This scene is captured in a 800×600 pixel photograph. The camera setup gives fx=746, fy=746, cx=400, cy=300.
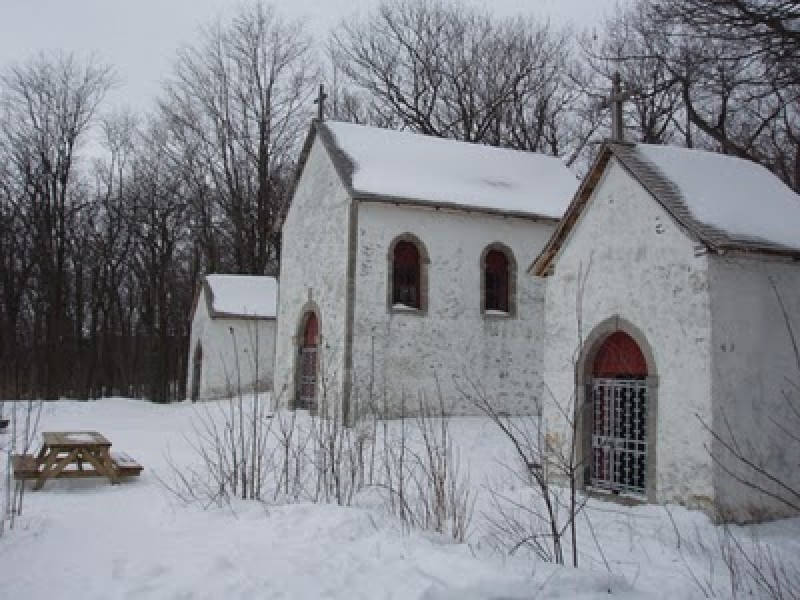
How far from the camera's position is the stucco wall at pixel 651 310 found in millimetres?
10570

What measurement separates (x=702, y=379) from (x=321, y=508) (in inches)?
228

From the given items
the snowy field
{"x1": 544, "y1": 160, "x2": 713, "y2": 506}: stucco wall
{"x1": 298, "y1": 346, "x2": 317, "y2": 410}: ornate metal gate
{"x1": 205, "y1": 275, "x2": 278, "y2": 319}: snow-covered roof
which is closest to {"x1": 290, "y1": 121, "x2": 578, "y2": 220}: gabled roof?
{"x1": 298, "y1": 346, "x2": 317, "y2": 410}: ornate metal gate

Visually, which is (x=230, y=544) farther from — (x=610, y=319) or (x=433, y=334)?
(x=433, y=334)

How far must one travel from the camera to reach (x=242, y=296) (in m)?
28.9

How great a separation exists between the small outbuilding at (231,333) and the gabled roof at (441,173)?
807 cm

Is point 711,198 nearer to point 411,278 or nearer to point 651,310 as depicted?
point 651,310

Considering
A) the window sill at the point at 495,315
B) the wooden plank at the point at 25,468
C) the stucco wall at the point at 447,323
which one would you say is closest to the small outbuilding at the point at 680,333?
the stucco wall at the point at 447,323

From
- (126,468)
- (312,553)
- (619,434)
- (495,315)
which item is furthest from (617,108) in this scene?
(126,468)

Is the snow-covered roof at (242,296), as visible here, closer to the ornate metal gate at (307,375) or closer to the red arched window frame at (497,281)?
the ornate metal gate at (307,375)

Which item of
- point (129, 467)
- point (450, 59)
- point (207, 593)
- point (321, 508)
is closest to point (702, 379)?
point (321, 508)

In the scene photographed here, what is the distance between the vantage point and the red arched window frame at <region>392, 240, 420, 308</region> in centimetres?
1892

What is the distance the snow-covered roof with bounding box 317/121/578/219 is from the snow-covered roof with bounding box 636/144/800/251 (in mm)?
6815

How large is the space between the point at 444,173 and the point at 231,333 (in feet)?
38.2

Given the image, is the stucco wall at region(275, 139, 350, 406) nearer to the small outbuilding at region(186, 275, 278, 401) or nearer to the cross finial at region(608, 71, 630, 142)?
the small outbuilding at region(186, 275, 278, 401)
